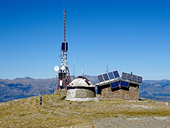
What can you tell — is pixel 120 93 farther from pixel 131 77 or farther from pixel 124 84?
pixel 131 77

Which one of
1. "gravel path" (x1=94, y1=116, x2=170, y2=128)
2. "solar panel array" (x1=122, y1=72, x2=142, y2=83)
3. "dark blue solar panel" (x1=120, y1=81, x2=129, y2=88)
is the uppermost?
"solar panel array" (x1=122, y1=72, x2=142, y2=83)

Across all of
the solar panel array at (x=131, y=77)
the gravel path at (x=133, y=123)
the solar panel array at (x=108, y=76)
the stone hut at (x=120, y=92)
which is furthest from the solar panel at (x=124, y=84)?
the gravel path at (x=133, y=123)

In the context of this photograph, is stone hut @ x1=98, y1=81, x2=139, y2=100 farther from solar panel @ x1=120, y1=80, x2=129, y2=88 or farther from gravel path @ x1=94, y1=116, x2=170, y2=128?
gravel path @ x1=94, y1=116, x2=170, y2=128

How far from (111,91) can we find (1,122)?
32.5 m

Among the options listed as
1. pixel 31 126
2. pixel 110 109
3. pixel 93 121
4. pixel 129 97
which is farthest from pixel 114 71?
pixel 31 126

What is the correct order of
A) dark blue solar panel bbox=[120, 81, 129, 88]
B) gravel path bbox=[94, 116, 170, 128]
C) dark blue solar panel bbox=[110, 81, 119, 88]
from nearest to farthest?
gravel path bbox=[94, 116, 170, 128] < dark blue solar panel bbox=[120, 81, 129, 88] < dark blue solar panel bbox=[110, 81, 119, 88]

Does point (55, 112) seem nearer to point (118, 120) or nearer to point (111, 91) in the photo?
point (118, 120)

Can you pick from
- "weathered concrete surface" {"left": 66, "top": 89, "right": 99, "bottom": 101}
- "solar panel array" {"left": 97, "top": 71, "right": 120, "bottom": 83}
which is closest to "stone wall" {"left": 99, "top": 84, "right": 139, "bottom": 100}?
"solar panel array" {"left": 97, "top": 71, "right": 120, "bottom": 83}

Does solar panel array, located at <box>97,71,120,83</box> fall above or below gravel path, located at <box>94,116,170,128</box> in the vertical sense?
above

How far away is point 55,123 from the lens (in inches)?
1145

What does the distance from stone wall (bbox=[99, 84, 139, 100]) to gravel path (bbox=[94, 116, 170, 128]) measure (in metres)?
25.7

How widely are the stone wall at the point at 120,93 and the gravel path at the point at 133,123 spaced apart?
84.4ft

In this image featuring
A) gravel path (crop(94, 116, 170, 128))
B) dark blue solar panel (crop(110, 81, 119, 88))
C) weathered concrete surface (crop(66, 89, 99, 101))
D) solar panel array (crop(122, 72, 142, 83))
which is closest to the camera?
gravel path (crop(94, 116, 170, 128))

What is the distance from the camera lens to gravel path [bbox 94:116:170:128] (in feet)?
85.0
